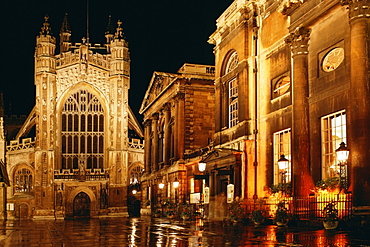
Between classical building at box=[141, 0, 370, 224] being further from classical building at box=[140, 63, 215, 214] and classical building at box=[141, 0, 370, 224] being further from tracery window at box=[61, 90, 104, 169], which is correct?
tracery window at box=[61, 90, 104, 169]

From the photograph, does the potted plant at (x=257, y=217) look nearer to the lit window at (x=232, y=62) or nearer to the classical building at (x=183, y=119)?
the lit window at (x=232, y=62)

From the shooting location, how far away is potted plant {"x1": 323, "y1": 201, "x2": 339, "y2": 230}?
17219 mm

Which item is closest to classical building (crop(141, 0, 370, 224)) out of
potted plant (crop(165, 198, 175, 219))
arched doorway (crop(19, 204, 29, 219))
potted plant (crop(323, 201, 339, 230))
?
potted plant (crop(323, 201, 339, 230))

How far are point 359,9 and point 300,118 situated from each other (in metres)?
5.23

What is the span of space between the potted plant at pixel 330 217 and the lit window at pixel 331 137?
7.72ft

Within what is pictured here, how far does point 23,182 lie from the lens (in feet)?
196

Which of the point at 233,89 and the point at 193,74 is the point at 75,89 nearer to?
the point at 193,74

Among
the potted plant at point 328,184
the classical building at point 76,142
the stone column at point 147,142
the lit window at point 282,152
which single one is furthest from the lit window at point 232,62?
the classical building at point 76,142

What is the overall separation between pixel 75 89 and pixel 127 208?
14.6 m

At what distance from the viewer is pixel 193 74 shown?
133 feet

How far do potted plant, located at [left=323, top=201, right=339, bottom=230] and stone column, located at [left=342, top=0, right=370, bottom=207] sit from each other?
0.73 meters

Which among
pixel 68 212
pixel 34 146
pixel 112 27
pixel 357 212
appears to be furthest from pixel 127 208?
pixel 357 212

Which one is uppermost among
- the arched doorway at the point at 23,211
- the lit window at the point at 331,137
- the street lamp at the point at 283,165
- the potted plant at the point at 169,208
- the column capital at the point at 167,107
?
the column capital at the point at 167,107

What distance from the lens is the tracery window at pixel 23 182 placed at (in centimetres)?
5975
